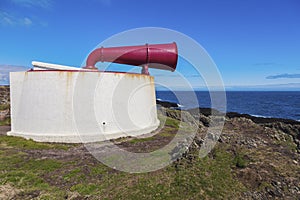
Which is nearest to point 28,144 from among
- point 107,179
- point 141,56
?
point 107,179

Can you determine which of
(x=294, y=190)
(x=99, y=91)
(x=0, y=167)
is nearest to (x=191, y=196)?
(x=294, y=190)

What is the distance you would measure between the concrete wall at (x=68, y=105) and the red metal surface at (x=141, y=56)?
1650 millimetres

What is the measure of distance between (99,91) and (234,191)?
8518 mm

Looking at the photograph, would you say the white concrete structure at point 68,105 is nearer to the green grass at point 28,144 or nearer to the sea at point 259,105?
the green grass at point 28,144

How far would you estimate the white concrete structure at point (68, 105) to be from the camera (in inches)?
467

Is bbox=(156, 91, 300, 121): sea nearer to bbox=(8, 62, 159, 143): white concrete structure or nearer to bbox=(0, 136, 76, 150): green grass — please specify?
bbox=(8, 62, 159, 143): white concrete structure

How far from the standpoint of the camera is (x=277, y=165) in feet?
28.9

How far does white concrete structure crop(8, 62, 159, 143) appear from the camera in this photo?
38.9 feet

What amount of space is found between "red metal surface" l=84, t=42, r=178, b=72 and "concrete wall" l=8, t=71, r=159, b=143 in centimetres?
165

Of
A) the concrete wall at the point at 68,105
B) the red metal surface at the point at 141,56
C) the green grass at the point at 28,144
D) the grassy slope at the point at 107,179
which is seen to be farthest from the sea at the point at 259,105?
the grassy slope at the point at 107,179

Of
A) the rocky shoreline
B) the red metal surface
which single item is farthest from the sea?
the rocky shoreline

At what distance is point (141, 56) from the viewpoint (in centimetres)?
1463

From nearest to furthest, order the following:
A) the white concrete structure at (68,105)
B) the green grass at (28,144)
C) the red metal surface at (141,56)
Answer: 1. the green grass at (28,144)
2. the white concrete structure at (68,105)
3. the red metal surface at (141,56)

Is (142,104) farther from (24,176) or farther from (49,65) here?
(24,176)
